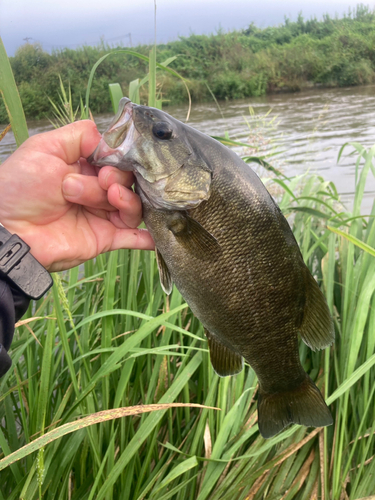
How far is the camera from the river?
289 inches

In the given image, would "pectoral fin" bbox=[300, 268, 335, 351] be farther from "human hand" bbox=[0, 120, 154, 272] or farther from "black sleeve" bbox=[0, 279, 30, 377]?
"black sleeve" bbox=[0, 279, 30, 377]

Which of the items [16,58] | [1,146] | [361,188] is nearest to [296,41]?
[16,58]

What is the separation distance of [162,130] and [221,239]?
42cm

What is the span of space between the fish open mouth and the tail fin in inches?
40.4

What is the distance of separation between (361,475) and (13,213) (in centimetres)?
198

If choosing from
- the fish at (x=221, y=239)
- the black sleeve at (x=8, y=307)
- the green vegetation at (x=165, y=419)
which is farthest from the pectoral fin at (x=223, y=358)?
the black sleeve at (x=8, y=307)

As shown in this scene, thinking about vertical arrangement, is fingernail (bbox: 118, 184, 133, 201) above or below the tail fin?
above

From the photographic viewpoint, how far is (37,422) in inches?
57.6

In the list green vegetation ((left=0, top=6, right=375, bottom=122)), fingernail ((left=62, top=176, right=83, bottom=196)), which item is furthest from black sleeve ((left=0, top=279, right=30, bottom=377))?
green vegetation ((left=0, top=6, right=375, bottom=122))

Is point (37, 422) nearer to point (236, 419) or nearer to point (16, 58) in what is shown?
point (236, 419)

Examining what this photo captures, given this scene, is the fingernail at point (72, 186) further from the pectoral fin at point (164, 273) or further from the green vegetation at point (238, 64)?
the green vegetation at point (238, 64)

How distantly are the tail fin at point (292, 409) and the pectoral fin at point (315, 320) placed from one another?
18 centimetres

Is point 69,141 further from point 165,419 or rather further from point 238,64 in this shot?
point 238,64

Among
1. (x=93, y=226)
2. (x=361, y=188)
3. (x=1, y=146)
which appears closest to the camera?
(x=93, y=226)
